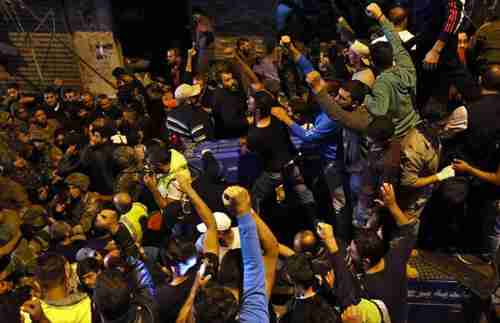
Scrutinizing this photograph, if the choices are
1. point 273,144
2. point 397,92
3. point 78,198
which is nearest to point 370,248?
point 397,92

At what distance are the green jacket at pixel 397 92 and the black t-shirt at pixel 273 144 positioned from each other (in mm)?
1016

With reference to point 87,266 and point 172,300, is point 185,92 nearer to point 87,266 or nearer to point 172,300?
point 87,266

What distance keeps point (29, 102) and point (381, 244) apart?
329 inches

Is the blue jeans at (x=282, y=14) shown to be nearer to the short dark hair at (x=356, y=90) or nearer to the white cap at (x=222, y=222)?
the short dark hair at (x=356, y=90)

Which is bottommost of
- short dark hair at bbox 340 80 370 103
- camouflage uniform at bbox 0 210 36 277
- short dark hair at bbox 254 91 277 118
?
camouflage uniform at bbox 0 210 36 277

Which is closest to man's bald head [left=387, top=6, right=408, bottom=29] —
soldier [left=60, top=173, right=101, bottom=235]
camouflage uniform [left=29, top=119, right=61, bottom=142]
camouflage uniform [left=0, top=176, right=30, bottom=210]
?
soldier [left=60, top=173, right=101, bottom=235]

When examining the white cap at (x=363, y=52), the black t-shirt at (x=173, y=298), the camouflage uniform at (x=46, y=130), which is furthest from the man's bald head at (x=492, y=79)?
the camouflage uniform at (x=46, y=130)

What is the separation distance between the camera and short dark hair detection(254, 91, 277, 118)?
5.37m

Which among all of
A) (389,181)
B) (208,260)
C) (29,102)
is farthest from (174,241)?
(29,102)

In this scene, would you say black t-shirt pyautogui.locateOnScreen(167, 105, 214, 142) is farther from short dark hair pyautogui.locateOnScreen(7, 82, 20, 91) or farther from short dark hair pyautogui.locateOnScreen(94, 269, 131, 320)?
short dark hair pyautogui.locateOnScreen(7, 82, 20, 91)

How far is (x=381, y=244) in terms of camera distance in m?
3.66

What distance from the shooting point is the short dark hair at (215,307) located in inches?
114

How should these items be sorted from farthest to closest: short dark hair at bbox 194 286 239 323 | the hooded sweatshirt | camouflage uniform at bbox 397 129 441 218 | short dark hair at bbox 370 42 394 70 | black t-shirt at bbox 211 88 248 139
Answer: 1. black t-shirt at bbox 211 88 248 139
2. short dark hair at bbox 370 42 394 70
3. camouflage uniform at bbox 397 129 441 218
4. the hooded sweatshirt
5. short dark hair at bbox 194 286 239 323

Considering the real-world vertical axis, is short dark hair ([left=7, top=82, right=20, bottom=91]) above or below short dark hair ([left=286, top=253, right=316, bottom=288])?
below
